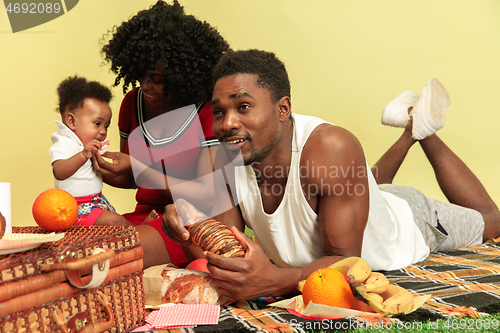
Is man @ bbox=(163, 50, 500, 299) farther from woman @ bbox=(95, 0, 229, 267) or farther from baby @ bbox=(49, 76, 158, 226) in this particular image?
baby @ bbox=(49, 76, 158, 226)

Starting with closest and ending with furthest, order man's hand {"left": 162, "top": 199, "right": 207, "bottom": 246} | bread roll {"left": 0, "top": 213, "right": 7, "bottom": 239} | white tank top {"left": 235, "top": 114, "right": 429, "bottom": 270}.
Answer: bread roll {"left": 0, "top": 213, "right": 7, "bottom": 239} → man's hand {"left": 162, "top": 199, "right": 207, "bottom": 246} → white tank top {"left": 235, "top": 114, "right": 429, "bottom": 270}

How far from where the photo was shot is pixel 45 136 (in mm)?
3789

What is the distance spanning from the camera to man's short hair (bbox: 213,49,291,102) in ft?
5.37

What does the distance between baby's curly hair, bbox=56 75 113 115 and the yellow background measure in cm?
167

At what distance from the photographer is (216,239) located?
1.47 metres

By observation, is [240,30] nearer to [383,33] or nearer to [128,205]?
[383,33]

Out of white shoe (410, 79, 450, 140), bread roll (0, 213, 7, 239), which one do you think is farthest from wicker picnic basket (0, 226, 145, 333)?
white shoe (410, 79, 450, 140)

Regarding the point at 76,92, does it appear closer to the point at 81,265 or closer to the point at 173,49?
the point at 173,49

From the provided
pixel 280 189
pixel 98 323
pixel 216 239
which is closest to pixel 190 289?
pixel 216 239

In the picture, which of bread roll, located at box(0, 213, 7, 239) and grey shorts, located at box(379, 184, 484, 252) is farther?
grey shorts, located at box(379, 184, 484, 252)

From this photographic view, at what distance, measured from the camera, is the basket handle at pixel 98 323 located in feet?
3.34

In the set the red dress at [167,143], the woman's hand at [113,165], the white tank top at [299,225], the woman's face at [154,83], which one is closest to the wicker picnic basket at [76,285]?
the white tank top at [299,225]

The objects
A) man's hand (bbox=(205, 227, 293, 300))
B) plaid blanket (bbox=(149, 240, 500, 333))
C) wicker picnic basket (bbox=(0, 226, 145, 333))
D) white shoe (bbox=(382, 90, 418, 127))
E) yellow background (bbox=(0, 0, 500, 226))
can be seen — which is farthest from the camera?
yellow background (bbox=(0, 0, 500, 226))

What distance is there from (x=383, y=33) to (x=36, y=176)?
3487 mm
